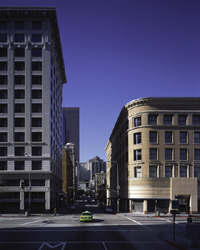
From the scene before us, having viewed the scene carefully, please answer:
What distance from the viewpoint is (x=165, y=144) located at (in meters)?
59.8

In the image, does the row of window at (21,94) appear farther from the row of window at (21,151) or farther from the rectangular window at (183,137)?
the rectangular window at (183,137)

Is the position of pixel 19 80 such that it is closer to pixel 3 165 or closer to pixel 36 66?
pixel 36 66

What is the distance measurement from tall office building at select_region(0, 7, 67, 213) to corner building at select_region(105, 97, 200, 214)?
728 inches

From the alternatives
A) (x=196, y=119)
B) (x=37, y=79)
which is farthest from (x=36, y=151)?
(x=196, y=119)

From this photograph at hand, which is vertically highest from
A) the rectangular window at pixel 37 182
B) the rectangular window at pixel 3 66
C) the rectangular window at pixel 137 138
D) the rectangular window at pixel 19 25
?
the rectangular window at pixel 19 25

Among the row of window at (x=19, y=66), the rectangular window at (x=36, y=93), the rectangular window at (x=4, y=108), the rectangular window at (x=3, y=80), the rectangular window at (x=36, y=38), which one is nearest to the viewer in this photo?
the rectangular window at (x=4, y=108)

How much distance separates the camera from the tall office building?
6134 centimetres

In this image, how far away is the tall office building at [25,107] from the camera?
201ft

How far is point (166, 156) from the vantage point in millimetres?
59875

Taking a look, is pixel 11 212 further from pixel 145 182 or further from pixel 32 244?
pixel 32 244

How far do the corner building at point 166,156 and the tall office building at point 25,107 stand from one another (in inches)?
728

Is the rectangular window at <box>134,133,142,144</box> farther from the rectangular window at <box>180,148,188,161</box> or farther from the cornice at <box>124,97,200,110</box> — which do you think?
the rectangular window at <box>180,148,188,161</box>

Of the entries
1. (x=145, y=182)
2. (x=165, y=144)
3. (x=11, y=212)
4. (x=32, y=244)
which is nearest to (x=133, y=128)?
(x=165, y=144)

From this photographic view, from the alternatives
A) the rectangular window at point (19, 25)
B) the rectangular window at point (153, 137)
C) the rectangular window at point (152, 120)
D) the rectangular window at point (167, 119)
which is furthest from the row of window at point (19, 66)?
the rectangular window at point (167, 119)
